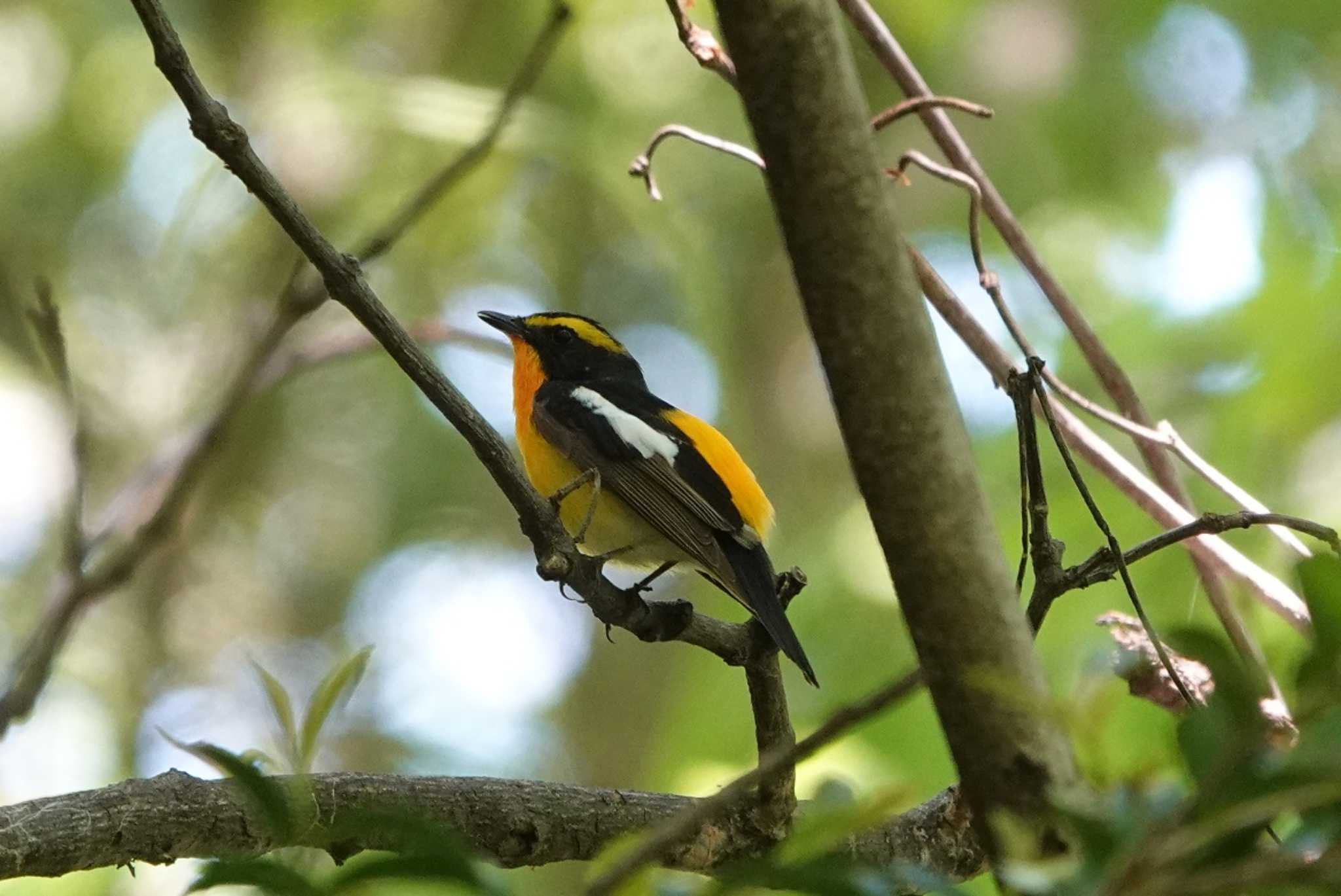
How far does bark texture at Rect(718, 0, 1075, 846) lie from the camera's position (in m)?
0.88

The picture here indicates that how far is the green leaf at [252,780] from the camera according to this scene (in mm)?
803

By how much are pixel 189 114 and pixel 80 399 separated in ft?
15.6

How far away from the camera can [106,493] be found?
5.91m

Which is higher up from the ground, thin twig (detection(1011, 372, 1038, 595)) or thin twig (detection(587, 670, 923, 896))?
thin twig (detection(1011, 372, 1038, 595))

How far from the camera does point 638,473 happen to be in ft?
11.9

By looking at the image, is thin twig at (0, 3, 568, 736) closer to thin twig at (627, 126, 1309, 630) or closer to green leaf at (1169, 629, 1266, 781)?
thin twig at (627, 126, 1309, 630)

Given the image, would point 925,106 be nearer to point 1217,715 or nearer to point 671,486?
point 671,486

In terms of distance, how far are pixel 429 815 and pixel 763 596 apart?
1464 millimetres

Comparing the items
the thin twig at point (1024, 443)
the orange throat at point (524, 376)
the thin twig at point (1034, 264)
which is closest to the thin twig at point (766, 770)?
the thin twig at point (1024, 443)

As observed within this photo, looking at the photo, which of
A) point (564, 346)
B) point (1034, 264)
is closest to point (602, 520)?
point (564, 346)

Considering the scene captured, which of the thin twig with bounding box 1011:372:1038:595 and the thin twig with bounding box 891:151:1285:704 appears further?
the thin twig with bounding box 891:151:1285:704

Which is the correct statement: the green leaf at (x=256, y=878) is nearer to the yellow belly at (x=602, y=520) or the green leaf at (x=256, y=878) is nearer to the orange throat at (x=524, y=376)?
→ the yellow belly at (x=602, y=520)

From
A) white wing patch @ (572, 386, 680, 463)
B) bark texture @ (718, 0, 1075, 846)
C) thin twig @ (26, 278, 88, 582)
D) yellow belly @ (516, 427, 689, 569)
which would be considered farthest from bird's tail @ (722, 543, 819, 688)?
bark texture @ (718, 0, 1075, 846)

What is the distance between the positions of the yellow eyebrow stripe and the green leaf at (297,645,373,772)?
3.71 metres
